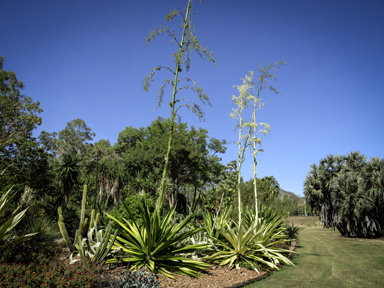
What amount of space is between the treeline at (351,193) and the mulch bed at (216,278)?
1602cm

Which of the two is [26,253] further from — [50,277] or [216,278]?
[216,278]

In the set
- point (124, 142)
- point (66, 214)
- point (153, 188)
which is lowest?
point (66, 214)

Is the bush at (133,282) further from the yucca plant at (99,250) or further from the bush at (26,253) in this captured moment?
the bush at (26,253)

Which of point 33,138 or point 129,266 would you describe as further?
point 33,138

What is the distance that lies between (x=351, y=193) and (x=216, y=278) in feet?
58.7

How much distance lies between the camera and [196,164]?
91.9ft

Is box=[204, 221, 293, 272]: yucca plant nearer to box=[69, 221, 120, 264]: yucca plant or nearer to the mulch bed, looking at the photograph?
the mulch bed

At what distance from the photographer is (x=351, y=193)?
18984 mm

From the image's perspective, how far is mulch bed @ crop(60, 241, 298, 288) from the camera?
5.03 meters

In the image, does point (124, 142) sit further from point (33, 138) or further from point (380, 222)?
point (380, 222)

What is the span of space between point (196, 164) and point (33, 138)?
17.0 metres

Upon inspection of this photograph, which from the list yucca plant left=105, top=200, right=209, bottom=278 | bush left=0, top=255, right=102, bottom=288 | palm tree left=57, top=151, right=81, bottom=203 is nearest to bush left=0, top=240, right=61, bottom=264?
bush left=0, top=255, right=102, bottom=288

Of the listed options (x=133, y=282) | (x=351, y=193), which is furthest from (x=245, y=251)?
(x=351, y=193)

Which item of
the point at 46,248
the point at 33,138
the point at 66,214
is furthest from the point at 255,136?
the point at 33,138
